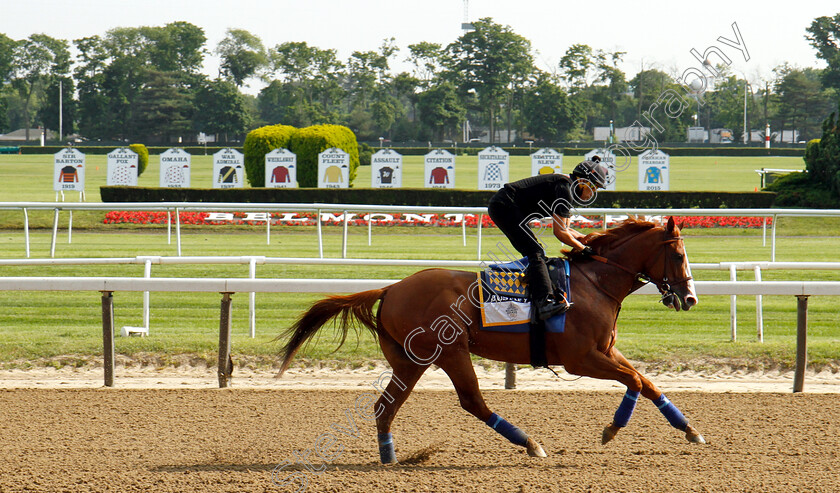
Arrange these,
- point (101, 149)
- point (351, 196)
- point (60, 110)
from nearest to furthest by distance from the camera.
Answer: point (351, 196)
point (101, 149)
point (60, 110)

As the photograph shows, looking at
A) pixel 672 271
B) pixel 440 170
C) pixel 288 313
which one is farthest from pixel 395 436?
pixel 440 170

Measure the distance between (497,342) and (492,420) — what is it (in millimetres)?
392

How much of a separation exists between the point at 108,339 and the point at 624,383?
3.63m

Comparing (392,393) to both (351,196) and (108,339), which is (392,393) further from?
(351,196)

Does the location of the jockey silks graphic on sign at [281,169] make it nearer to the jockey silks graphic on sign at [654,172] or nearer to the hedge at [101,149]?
the jockey silks graphic on sign at [654,172]

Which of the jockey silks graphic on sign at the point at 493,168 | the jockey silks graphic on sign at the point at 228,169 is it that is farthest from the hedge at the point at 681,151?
the jockey silks graphic on sign at the point at 228,169

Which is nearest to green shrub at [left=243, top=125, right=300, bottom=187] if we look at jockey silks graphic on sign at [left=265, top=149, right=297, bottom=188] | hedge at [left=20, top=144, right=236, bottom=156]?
jockey silks graphic on sign at [left=265, top=149, right=297, bottom=188]

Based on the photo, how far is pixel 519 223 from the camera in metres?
4.22

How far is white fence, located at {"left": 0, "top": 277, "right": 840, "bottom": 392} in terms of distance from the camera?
5641 millimetres

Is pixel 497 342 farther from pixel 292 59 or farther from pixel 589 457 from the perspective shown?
pixel 292 59

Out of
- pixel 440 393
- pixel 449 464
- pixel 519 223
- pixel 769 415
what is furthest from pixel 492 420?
pixel 769 415

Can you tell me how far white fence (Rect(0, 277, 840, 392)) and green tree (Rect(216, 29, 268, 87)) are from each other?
71532 mm

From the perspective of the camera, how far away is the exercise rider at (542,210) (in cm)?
403

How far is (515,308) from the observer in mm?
4074
